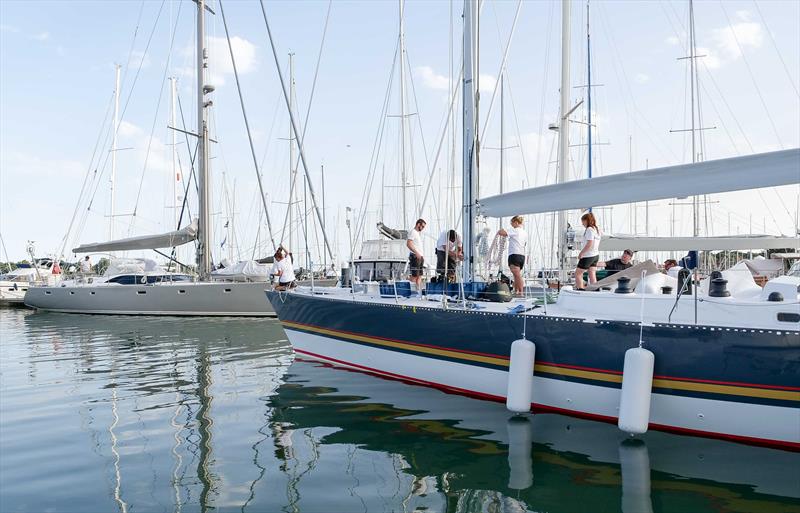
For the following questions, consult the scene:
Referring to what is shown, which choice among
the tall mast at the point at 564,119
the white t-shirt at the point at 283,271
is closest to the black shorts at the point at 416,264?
the white t-shirt at the point at 283,271

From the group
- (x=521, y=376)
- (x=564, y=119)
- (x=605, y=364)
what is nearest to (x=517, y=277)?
(x=521, y=376)

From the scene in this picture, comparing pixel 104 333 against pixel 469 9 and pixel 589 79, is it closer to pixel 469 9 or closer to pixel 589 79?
pixel 469 9

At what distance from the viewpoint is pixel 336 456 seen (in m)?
5.51

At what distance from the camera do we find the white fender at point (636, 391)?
17.7 feet

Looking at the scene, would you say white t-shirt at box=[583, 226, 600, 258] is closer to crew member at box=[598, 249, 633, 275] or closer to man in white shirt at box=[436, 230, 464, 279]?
man in white shirt at box=[436, 230, 464, 279]

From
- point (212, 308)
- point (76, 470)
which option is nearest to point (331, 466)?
point (76, 470)

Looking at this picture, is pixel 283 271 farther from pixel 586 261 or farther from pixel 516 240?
pixel 586 261

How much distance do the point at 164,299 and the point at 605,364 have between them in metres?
20.6

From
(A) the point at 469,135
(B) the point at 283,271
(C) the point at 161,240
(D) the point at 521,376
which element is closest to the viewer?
A: (D) the point at 521,376

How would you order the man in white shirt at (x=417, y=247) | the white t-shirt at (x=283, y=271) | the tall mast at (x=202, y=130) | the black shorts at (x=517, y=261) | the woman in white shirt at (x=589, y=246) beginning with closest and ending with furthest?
the woman in white shirt at (x=589, y=246)
the black shorts at (x=517, y=261)
the man in white shirt at (x=417, y=247)
the white t-shirt at (x=283, y=271)
the tall mast at (x=202, y=130)

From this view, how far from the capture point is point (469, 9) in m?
8.70

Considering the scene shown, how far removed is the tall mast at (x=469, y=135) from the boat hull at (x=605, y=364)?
4.78 ft

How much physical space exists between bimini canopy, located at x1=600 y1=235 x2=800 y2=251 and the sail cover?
6.47ft

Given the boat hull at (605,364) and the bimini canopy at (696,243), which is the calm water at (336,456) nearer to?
the boat hull at (605,364)
